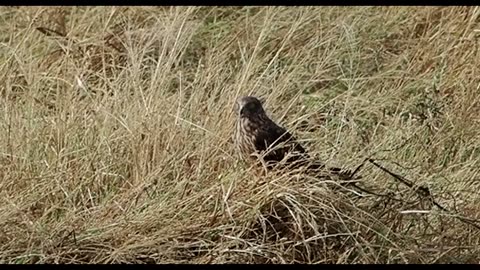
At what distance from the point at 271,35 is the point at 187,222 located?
6.02 ft

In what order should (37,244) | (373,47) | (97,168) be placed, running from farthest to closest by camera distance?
1. (373,47)
2. (97,168)
3. (37,244)

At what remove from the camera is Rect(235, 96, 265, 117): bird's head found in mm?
4050

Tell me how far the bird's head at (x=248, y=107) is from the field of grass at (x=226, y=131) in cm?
14

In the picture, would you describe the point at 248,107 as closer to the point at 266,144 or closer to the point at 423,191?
the point at 266,144

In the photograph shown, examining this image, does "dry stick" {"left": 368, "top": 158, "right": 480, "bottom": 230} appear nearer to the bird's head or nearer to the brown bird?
the brown bird

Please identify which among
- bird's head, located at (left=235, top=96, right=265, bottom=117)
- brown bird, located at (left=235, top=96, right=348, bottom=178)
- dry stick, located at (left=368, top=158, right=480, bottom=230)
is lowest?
dry stick, located at (left=368, top=158, right=480, bottom=230)

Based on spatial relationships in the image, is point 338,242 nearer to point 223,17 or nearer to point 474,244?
point 474,244

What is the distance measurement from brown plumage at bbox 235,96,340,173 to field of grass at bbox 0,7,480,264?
67 millimetres

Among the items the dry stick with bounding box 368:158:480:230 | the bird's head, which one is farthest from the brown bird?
the dry stick with bounding box 368:158:480:230

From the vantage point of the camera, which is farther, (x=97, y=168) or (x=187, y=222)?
(x=97, y=168)

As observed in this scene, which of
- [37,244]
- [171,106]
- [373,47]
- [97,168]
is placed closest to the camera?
[37,244]

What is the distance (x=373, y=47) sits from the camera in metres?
5.35

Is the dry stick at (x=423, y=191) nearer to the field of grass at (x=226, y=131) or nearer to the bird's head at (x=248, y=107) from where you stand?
the field of grass at (x=226, y=131)

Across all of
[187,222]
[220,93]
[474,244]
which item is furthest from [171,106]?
[474,244]
